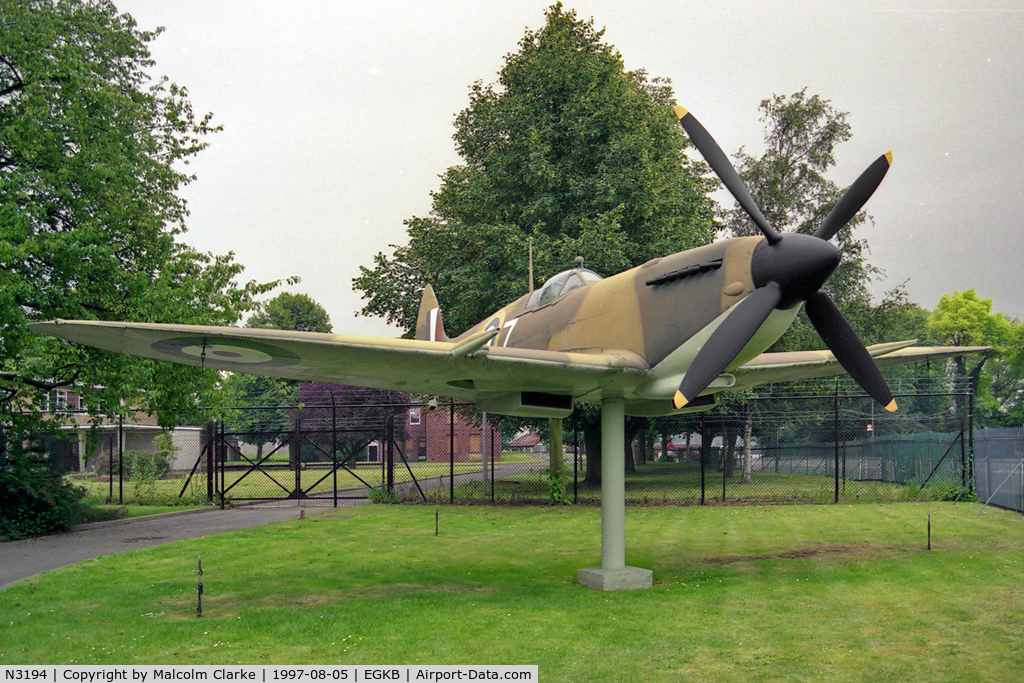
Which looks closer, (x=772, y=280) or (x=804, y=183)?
(x=772, y=280)

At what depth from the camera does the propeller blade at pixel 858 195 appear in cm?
776

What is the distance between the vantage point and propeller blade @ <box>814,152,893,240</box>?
305 inches

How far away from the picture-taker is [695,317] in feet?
25.8

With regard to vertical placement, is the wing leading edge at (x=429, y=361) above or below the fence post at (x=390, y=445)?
above

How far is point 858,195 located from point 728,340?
2437mm

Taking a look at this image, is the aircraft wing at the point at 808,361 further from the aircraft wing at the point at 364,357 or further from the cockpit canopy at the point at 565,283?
the cockpit canopy at the point at 565,283

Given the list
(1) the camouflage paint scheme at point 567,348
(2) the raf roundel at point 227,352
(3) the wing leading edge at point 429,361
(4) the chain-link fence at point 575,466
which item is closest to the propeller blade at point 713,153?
(1) the camouflage paint scheme at point 567,348

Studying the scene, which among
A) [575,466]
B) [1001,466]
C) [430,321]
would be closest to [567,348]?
[430,321]

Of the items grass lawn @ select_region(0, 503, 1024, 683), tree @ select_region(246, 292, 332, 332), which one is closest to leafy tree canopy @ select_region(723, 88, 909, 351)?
grass lawn @ select_region(0, 503, 1024, 683)

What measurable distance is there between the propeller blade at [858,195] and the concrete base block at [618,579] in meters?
4.80

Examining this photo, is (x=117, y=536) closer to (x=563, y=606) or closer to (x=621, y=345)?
(x=563, y=606)

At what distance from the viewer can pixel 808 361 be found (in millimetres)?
9516

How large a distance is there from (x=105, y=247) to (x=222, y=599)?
958cm

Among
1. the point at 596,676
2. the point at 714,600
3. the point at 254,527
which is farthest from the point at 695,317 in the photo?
the point at 254,527
